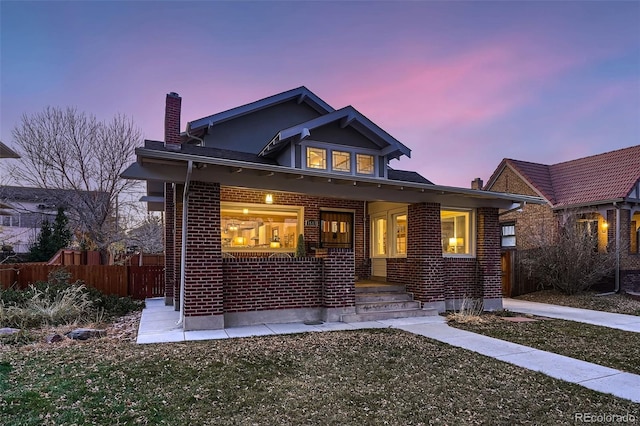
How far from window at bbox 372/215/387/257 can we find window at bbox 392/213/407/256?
416mm

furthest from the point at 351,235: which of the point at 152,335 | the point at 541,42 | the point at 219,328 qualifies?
the point at 541,42

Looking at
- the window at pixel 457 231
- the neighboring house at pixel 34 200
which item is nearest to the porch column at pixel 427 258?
the window at pixel 457 231

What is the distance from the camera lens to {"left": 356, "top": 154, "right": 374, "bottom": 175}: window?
35.9 ft

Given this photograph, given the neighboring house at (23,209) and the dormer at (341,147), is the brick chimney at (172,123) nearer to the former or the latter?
the dormer at (341,147)

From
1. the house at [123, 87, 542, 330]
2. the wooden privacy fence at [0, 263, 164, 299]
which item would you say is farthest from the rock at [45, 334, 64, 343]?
the wooden privacy fence at [0, 263, 164, 299]

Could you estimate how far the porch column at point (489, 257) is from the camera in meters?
10.2

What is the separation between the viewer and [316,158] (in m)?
10.5

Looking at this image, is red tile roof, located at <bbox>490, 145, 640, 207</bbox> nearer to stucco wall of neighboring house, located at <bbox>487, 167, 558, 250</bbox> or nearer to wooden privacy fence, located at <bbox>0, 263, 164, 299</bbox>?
stucco wall of neighboring house, located at <bbox>487, 167, 558, 250</bbox>

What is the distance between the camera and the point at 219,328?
7.24 metres

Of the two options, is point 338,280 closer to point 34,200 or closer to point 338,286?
point 338,286

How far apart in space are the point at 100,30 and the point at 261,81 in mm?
5776

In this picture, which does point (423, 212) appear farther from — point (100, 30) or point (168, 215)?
point (100, 30)

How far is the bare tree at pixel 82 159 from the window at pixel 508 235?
711 inches

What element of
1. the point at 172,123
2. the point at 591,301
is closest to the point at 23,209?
the point at 172,123
